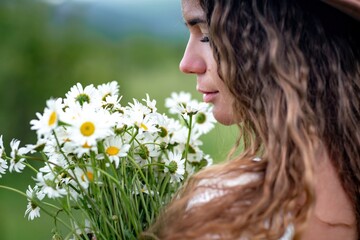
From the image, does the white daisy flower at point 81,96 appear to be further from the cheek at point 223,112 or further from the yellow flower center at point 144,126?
the cheek at point 223,112

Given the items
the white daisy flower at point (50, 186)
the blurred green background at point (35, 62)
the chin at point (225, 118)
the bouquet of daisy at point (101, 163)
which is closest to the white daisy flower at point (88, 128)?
the bouquet of daisy at point (101, 163)

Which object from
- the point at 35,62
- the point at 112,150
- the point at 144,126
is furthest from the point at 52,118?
the point at 35,62

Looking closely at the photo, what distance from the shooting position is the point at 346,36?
137 cm

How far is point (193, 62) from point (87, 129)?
359 millimetres

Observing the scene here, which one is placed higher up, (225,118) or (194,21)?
(194,21)

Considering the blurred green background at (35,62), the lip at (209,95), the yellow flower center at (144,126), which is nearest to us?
the yellow flower center at (144,126)

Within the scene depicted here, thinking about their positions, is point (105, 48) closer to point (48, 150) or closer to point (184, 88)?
point (184, 88)

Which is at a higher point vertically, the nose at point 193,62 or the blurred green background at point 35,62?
the blurred green background at point 35,62

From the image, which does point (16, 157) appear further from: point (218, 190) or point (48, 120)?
point (218, 190)

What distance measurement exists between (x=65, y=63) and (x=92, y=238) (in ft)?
23.1

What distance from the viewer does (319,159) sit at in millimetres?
1304

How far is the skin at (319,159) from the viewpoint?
1314 millimetres

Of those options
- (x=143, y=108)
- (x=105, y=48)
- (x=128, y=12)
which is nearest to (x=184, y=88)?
(x=105, y=48)

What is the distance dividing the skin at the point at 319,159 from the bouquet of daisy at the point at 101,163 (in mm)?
87
